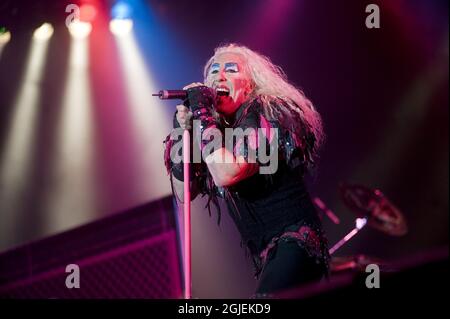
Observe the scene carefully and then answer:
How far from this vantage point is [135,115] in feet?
18.3

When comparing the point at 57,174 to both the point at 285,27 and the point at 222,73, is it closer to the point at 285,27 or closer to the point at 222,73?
the point at 285,27

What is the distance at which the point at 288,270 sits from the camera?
2148 mm

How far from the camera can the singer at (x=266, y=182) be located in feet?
7.31

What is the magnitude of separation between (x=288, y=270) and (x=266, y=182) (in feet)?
1.30

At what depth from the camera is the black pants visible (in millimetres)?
2126

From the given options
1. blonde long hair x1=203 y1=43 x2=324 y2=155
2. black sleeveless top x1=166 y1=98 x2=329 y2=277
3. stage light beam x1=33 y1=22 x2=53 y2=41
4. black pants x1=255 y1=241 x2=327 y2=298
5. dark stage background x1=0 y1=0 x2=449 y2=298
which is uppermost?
stage light beam x1=33 y1=22 x2=53 y2=41

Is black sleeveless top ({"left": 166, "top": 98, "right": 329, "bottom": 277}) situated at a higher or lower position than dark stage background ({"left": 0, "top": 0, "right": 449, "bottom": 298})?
lower

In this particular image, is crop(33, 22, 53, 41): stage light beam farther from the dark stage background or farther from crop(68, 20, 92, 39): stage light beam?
crop(68, 20, 92, 39): stage light beam

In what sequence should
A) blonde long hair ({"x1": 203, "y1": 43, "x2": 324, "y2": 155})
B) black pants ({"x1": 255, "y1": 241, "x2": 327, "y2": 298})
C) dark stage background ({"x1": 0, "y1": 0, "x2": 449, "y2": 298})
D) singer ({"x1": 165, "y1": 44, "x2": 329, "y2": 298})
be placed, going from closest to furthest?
black pants ({"x1": 255, "y1": 241, "x2": 327, "y2": 298}) → singer ({"x1": 165, "y1": 44, "x2": 329, "y2": 298}) → blonde long hair ({"x1": 203, "y1": 43, "x2": 324, "y2": 155}) → dark stage background ({"x1": 0, "y1": 0, "x2": 449, "y2": 298})

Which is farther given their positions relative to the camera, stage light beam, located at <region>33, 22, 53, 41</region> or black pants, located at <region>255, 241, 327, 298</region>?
stage light beam, located at <region>33, 22, 53, 41</region>

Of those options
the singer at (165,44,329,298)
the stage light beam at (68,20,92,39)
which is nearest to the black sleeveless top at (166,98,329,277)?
the singer at (165,44,329,298)

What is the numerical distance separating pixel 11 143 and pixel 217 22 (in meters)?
2.29
